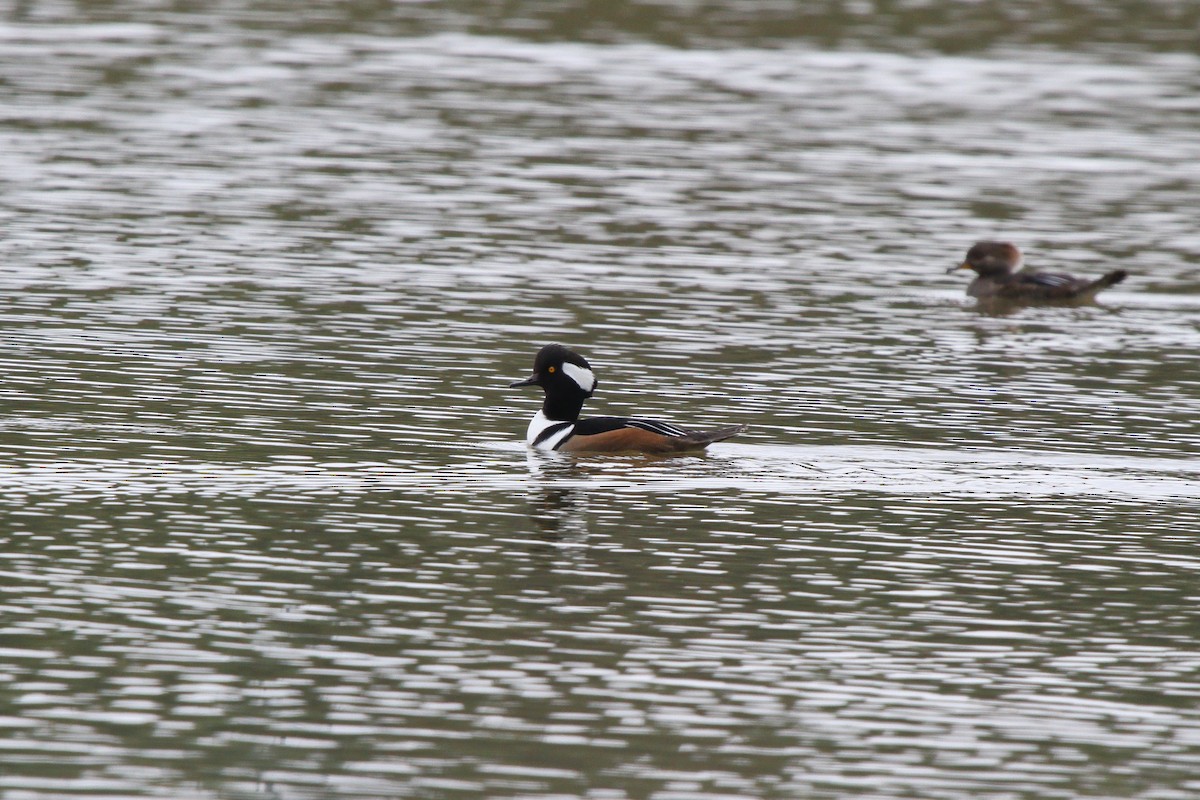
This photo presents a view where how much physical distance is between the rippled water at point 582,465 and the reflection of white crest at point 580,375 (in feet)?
3.00

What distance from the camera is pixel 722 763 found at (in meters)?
11.1

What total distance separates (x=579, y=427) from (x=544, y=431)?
35 cm

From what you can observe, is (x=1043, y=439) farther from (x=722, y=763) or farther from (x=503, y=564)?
(x=722, y=763)

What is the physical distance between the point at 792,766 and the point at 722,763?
1.20 feet

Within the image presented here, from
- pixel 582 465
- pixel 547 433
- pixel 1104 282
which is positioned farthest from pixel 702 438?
pixel 1104 282

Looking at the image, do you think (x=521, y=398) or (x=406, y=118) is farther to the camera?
(x=406, y=118)

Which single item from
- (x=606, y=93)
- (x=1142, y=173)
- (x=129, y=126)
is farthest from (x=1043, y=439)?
(x=606, y=93)

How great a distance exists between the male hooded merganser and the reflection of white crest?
37.2ft

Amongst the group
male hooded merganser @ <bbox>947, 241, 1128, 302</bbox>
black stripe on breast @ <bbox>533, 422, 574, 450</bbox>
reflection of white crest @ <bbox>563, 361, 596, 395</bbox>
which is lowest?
male hooded merganser @ <bbox>947, 241, 1128, 302</bbox>

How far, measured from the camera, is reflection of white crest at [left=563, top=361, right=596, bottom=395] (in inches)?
759

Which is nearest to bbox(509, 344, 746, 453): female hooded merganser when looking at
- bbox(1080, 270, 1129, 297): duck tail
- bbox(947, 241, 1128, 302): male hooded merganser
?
bbox(947, 241, 1128, 302): male hooded merganser

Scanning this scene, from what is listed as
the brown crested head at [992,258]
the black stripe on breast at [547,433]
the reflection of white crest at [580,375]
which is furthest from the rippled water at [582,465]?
the reflection of white crest at [580,375]

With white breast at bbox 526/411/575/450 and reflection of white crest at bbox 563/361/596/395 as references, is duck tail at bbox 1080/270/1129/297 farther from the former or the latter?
white breast at bbox 526/411/575/450

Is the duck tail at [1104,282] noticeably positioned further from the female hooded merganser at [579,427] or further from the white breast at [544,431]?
the white breast at [544,431]
